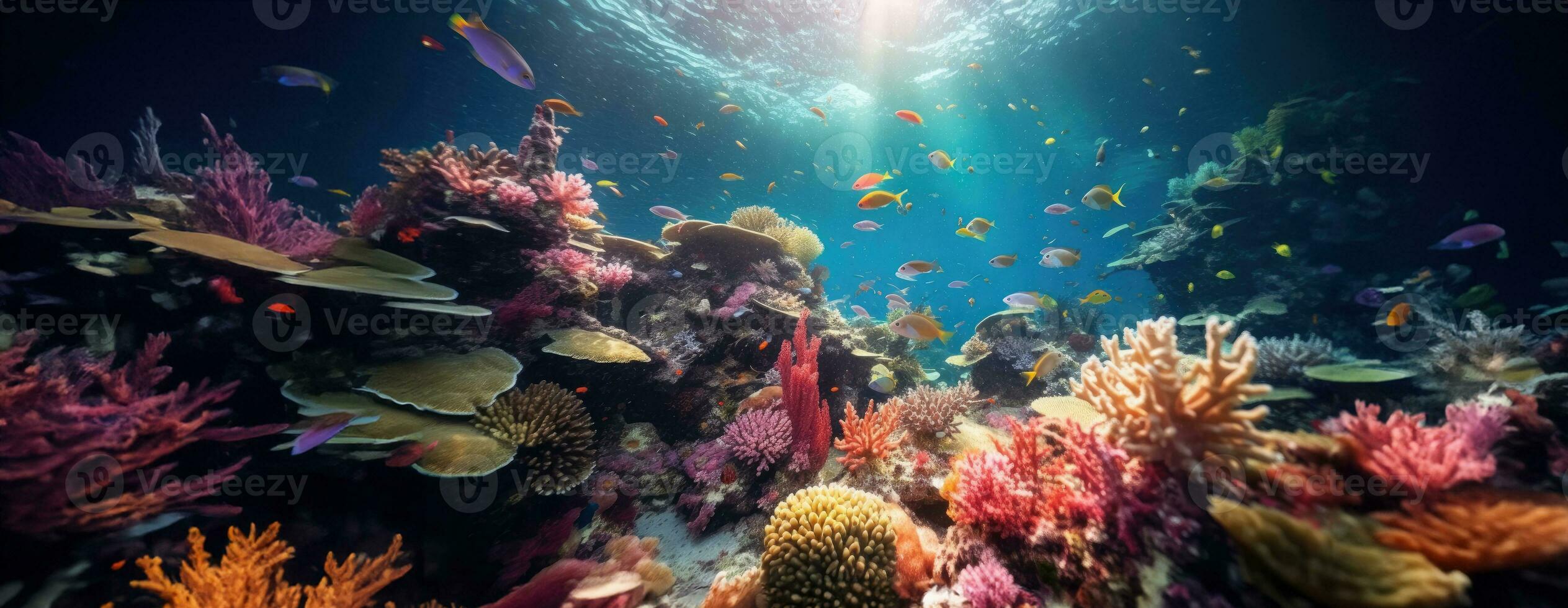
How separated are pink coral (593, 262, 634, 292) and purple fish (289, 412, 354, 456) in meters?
2.98

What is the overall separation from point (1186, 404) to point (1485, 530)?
0.84m

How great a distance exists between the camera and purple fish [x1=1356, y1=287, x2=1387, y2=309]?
848cm

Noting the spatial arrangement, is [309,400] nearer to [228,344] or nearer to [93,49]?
[228,344]

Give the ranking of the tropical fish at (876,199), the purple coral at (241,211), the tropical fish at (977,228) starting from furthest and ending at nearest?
the tropical fish at (977,228) → the tropical fish at (876,199) → the purple coral at (241,211)

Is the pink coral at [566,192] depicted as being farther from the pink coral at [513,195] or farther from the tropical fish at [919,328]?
the tropical fish at [919,328]

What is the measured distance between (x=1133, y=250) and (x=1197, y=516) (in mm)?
15378

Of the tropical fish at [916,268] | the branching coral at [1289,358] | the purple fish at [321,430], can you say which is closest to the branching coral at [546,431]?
the purple fish at [321,430]

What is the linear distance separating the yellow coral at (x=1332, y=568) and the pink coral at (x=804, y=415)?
2.96 metres

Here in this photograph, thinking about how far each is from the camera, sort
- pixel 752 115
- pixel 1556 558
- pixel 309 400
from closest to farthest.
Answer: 1. pixel 1556 558
2. pixel 309 400
3. pixel 752 115

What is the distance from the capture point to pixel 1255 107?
14.2 m

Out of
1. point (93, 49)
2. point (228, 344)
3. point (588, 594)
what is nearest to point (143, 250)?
point (228, 344)

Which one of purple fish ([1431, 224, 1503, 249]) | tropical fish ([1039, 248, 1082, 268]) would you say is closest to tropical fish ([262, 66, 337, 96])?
tropical fish ([1039, 248, 1082, 268])

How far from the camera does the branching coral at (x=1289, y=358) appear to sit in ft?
15.9

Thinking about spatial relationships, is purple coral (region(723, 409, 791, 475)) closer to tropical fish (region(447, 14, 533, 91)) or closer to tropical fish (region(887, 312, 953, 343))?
tropical fish (region(887, 312, 953, 343))
